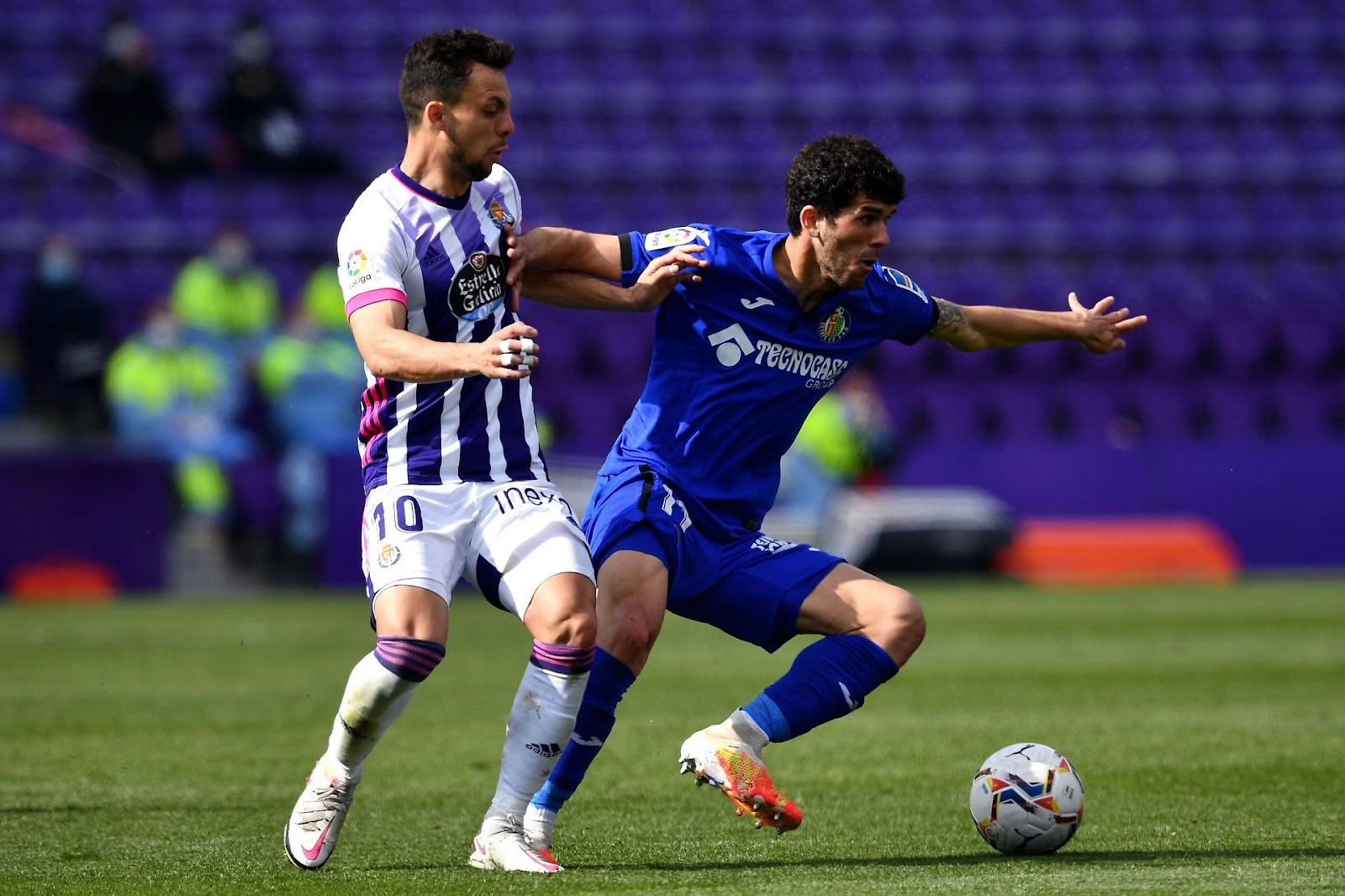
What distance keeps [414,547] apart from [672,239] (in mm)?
1358

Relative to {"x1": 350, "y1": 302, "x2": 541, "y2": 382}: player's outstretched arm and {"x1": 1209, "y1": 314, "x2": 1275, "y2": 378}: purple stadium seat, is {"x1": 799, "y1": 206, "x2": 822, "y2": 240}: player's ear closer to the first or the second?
{"x1": 350, "y1": 302, "x2": 541, "y2": 382}: player's outstretched arm

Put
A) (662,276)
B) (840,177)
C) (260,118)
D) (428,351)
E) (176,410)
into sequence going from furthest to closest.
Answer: (260,118) < (176,410) < (662,276) < (840,177) < (428,351)

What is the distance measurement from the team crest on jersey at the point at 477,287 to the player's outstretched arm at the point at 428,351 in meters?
0.26

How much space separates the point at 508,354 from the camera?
4.36m

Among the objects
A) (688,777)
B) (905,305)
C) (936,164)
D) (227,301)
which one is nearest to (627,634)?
(905,305)

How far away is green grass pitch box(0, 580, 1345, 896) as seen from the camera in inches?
188

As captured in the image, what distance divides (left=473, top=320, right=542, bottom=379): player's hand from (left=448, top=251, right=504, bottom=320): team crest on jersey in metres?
0.64

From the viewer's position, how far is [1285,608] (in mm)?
14125

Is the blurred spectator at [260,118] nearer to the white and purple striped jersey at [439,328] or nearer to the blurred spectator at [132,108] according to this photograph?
the blurred spectator at [132,108]

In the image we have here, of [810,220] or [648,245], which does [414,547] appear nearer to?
[648,245]

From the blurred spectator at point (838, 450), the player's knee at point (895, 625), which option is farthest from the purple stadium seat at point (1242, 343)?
the player's knee at point (895, 625)

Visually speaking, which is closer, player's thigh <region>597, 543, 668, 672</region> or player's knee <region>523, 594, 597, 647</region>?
player's knee <region>523, 594, 597, 647</region>

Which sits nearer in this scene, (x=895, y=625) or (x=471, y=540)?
(x=471, y=540)

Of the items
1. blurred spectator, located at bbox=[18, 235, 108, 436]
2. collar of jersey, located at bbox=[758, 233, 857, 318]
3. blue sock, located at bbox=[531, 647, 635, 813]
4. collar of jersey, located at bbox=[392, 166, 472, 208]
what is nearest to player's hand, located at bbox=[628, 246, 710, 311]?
collar of jersey, located at bbox=[758, 233, 857, 318]
